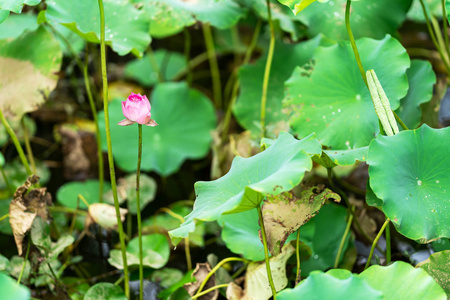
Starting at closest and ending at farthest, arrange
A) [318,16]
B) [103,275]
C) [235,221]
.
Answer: [235,221], [103,275], [318,16]

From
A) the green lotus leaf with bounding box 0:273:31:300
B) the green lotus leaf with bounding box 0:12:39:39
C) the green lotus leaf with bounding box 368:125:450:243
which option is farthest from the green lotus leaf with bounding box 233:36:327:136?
the green lotus leaf with bounding box 0:273:31:300

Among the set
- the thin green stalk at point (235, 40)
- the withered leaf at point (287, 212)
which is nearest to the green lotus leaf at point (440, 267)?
the withered leaf at point (287, 212)

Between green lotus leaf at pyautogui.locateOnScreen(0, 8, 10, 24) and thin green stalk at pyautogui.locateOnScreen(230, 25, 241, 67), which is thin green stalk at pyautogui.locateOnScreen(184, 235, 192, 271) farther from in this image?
thin green stalk at pyautogui.locateOnScreen(230, 25, 241, 67)

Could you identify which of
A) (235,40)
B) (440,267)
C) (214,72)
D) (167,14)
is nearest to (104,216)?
(167,14)

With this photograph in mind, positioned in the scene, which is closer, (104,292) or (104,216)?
(104,292)

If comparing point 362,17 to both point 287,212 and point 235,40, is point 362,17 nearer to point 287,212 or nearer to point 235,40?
point 287,212

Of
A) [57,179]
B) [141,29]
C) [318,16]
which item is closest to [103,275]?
[57,179]

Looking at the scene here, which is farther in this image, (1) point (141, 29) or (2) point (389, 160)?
(1) point (141, 29)

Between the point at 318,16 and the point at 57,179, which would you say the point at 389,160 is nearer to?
the point at 318,16
